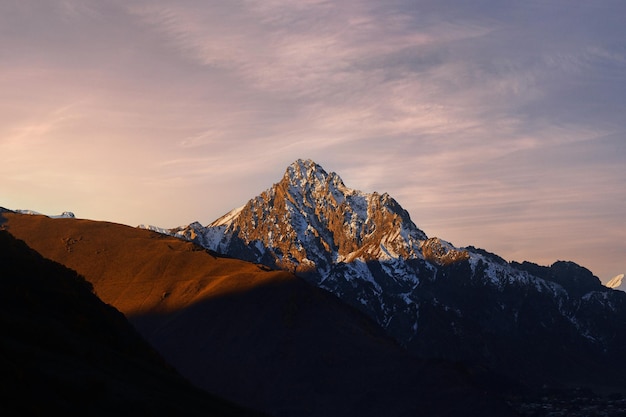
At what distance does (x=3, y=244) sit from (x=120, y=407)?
2548 inches

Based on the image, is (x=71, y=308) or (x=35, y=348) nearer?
(x=35, y=348)

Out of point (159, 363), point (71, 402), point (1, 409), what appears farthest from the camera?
point (159, 363)

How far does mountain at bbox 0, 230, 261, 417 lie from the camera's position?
70.5 meters

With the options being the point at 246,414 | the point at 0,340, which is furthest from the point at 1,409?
the point at 246,414

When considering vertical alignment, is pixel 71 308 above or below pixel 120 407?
above

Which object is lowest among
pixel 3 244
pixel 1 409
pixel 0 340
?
pixel 1 409

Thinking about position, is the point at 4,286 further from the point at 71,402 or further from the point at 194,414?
the point at 71,402

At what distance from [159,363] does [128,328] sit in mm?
12992

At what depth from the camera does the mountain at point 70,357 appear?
231 ft

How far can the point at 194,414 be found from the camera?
9125 centimetres

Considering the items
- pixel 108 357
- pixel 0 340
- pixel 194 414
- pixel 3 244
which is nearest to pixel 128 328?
pixel 3 244

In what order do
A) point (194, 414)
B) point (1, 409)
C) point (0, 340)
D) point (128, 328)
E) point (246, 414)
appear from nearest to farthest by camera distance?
point (1, 409), point (0, 340), point (194, 414), point (246, 414), point (128, 328)

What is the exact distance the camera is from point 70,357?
87375 mm

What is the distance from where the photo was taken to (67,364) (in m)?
81.8
